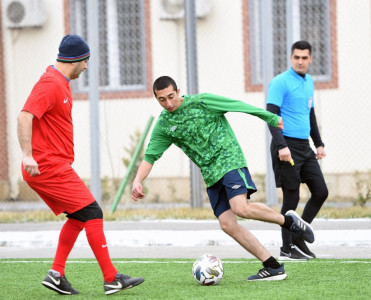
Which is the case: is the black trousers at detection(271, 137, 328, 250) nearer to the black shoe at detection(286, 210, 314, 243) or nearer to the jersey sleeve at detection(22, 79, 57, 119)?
the black shoe at detection(286, 210, 314, 243)

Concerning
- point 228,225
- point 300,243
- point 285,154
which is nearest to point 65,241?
point 228,225

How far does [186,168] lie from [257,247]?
769cm

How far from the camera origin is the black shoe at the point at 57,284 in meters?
7.74

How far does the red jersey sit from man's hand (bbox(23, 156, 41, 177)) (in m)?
0.25

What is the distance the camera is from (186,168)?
15805 millimetres

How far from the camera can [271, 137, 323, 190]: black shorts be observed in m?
9.52

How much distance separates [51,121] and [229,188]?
1542mm

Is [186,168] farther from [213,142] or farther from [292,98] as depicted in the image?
[213,142]

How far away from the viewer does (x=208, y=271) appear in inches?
320

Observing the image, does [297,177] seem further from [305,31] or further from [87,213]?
[305,31]

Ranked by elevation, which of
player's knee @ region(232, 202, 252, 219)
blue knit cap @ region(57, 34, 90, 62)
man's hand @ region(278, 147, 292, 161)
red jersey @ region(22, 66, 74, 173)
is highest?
blue knit cap @ region(57, 34, 90, 62)

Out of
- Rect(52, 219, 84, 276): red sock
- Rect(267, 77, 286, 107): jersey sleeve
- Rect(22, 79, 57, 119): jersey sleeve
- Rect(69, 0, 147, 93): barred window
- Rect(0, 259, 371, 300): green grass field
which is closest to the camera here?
Rect(22, 79, 57, 119): jersey sleeve

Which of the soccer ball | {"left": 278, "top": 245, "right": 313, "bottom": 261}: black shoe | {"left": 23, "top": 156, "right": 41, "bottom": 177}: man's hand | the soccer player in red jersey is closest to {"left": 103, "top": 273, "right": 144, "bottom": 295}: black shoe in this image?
the soccer player in red jersey

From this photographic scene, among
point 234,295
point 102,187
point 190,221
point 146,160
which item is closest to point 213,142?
point 146,160
